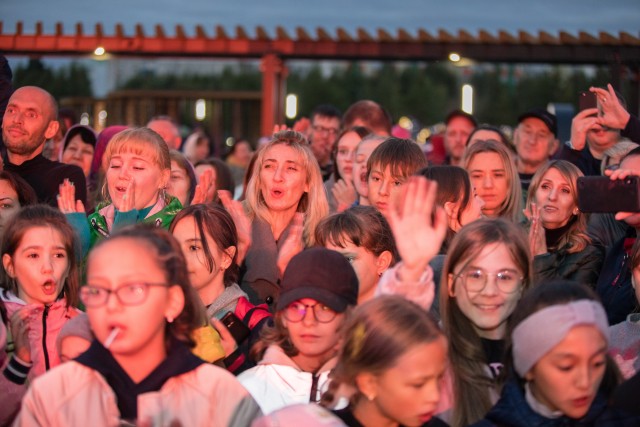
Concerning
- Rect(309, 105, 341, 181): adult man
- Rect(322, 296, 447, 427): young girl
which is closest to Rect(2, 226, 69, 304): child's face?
Rect(322, 296, 447, 427): young girl

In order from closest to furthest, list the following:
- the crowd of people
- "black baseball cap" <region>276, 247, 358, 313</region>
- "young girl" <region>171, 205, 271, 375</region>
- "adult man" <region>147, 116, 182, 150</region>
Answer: the crowd of people → "black baseball cap" <region>276, 247, 358, 313</region> → "young girl" <region>171, 205, 271, 375</region> → "adult man" <region>147, 116, 182, 150</region>

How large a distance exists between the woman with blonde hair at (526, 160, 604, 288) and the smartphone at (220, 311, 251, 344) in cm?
165

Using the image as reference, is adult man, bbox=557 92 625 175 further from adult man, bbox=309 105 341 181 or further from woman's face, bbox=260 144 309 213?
adult man, bbox=309 105 341 181

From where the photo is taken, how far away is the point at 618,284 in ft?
17.5

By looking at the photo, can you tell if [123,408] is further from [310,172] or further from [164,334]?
[310,172]

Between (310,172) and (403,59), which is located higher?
(403,59)

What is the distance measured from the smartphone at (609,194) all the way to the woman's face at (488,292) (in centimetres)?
60

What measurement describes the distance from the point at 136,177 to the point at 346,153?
8.07ft

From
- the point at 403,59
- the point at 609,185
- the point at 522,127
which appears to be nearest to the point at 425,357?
the point at 609,185

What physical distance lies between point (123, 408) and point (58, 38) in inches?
391

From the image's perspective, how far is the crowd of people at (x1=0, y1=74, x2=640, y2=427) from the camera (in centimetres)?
334

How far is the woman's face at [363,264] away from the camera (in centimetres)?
508

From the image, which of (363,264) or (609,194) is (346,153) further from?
(609,194)

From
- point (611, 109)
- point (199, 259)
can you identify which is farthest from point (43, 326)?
point (611, 109)
